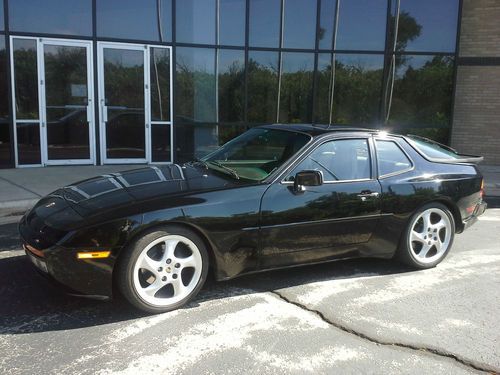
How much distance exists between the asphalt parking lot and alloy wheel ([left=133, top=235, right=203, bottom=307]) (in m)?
0.15

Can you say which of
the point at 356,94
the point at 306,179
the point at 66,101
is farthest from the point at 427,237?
the point at 66,101

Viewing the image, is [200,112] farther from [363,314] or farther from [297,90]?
[363,314]

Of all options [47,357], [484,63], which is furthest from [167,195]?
[484,63]

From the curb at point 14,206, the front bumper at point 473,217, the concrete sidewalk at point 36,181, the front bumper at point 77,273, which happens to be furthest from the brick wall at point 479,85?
the front bumper at point 77,273

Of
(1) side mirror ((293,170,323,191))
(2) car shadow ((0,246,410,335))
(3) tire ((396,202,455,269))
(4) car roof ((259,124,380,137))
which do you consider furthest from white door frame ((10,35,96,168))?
(3) tire ((396,202,455,269))

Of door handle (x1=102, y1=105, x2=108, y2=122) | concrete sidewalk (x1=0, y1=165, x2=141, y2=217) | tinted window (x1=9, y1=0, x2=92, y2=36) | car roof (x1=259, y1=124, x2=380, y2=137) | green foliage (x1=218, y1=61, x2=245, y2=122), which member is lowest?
concrete sidewalk (x1=0, y1=165, x2=141, y2=217)

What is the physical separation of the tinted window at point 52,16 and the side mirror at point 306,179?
8196 mm

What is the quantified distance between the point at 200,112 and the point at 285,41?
2.67 metres

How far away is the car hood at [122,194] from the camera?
360cm

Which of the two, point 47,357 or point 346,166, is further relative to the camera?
point 346,166

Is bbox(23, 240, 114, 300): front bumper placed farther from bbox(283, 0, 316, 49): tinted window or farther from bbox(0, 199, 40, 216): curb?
bbox(283, 0, 316, 49): tinted window

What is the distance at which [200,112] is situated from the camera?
39.4 feet

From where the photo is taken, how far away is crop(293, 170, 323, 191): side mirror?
4.11m

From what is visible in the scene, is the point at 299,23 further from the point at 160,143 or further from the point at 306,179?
the point at 306,179
